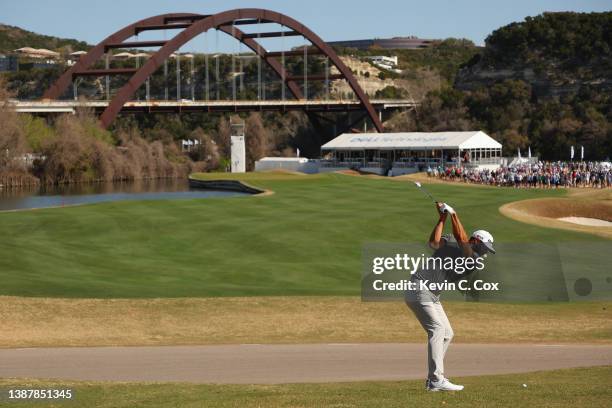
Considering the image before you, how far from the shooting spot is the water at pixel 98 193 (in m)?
78.4

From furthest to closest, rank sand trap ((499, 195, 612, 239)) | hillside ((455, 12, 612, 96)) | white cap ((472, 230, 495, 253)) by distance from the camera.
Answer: hillside ((455, 12, 612, 96)), sand trap ((499, 195, 612, 239)), white cap ((472, 230, 495, 253))

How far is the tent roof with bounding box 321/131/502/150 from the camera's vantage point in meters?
100

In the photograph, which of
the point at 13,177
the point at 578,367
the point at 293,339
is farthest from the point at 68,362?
the point at 13,177

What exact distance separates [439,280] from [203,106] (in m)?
112

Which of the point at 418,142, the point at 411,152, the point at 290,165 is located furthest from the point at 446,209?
the point at 290,165

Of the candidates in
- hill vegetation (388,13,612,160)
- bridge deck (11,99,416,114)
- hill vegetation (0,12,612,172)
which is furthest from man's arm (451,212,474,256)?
hill vegetation (388,13,612,160)

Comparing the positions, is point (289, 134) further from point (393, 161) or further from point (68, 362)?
point (68, 362)

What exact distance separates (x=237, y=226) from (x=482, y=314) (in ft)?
72.8

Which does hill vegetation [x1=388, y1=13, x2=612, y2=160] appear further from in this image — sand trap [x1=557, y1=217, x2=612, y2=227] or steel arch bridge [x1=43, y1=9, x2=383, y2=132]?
sand trap [x1=557, y1=217, x2=612, y2=227]

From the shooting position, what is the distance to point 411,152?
105 meters

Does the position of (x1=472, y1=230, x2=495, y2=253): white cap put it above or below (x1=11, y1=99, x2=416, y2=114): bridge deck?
below

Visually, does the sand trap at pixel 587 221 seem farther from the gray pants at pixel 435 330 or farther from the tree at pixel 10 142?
the tree at pixel 10 142

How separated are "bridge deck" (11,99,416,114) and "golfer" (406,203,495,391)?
95217mm

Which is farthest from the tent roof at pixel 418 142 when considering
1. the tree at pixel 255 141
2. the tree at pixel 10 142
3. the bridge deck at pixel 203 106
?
the tree at pixel 10 142
